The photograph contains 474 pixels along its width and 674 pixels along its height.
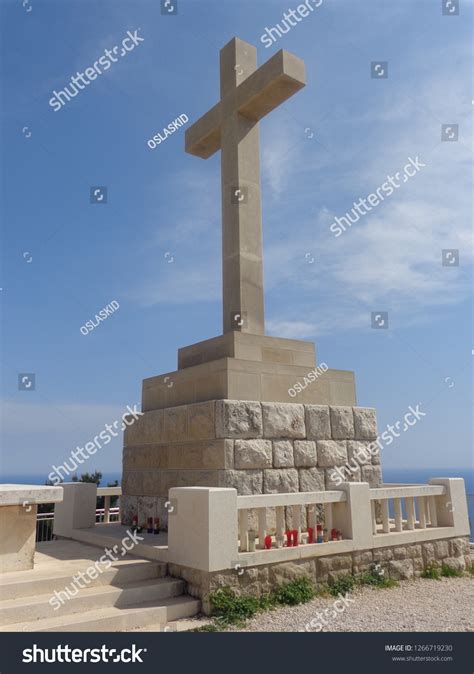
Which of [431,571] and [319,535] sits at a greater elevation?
[319,535]

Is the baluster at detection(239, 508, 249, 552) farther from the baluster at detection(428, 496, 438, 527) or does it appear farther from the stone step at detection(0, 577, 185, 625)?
the baluster at detection(428, 496, 438, 527)

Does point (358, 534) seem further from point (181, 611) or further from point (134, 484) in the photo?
point (134, 484)

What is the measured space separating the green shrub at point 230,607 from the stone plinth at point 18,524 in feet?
7.33

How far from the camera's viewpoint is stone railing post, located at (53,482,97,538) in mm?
8695

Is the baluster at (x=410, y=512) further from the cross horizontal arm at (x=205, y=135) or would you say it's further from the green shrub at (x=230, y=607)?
the cross horizontal arm at (x=205, y=135)

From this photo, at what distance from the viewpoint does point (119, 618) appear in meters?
4.99

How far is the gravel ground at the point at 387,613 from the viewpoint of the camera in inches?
204

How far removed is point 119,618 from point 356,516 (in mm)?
3310

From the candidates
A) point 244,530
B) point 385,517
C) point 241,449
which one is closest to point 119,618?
point 244,530

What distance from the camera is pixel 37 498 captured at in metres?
6.07

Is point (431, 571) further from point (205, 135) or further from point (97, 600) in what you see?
point (205, 135)

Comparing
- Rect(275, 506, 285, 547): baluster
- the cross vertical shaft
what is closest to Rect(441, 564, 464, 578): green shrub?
Rect(275, 506, 285, 547): baluster
